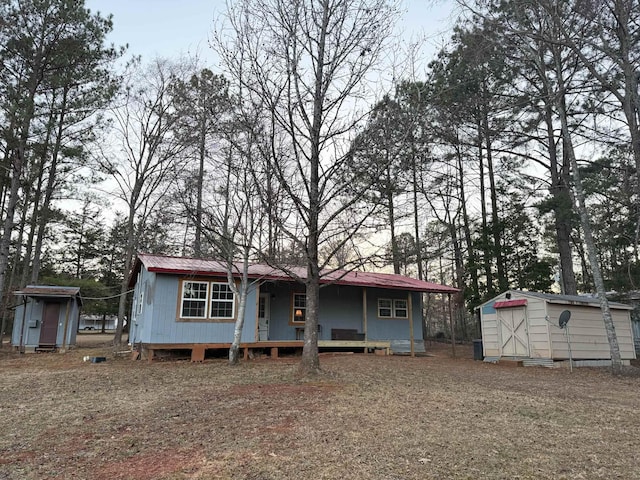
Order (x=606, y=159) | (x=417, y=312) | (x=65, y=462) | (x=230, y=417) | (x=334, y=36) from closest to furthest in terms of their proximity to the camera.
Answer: (x=65, y=462)
(x=230, y=417)
(x=334, y=36)
(x=606, y=159)
(x=417, y=312)

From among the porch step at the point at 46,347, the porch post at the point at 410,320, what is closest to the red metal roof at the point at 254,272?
the porch post at the point at 410,320

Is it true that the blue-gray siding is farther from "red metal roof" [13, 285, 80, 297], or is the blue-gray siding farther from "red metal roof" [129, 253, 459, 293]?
"red metal roof" [13, 285, 80, 297]

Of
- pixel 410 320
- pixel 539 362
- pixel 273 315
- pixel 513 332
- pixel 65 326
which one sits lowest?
pixel 539 362

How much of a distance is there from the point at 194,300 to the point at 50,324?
745cm

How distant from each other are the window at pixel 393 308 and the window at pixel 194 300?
22.2 ft

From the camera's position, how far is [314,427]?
188 inches

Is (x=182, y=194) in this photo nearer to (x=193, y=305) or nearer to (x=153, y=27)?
(x=193, y=305)

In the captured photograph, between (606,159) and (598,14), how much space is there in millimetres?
5613

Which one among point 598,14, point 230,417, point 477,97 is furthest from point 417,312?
point 230,417

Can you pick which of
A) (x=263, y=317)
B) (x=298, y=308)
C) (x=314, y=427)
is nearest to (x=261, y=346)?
(x=263, y=317)

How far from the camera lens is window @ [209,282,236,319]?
12328 mm

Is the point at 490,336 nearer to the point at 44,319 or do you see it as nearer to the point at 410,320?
the point at 410,320

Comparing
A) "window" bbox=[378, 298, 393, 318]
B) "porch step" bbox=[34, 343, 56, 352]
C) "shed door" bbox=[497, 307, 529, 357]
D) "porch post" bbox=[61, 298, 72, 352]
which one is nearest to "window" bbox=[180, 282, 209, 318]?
"porch post" bbox=[61, 298, 72, 352]

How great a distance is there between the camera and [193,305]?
39.6 feet
